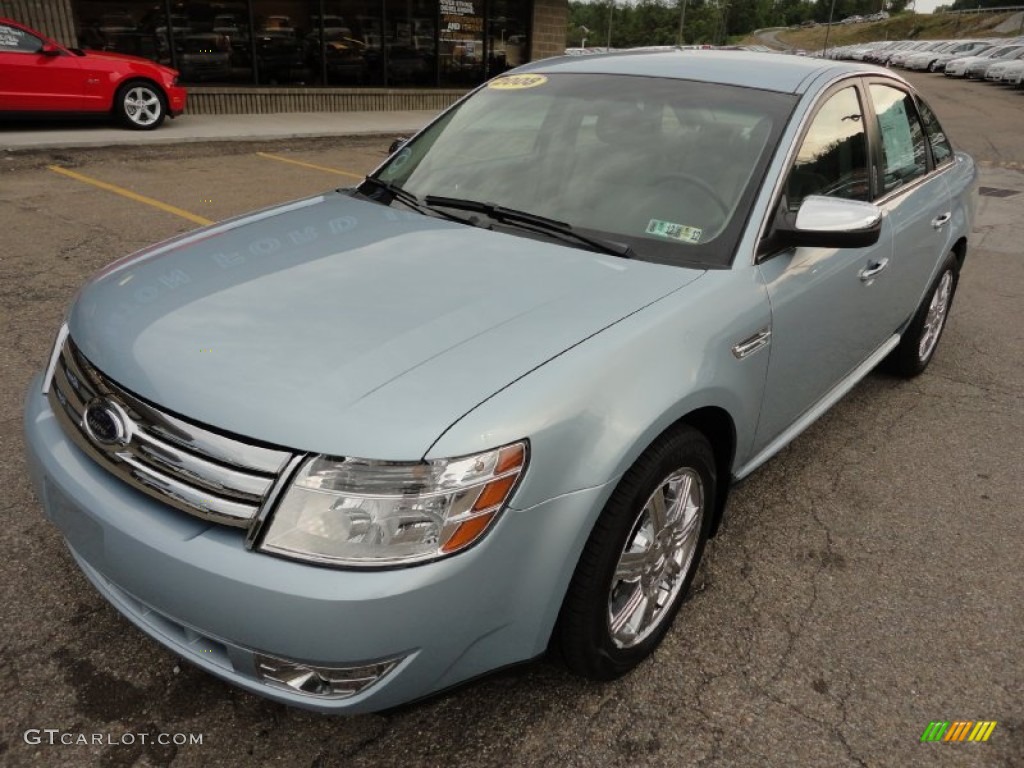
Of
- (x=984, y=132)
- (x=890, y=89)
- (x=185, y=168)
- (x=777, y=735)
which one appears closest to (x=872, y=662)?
(x=777, y=735)

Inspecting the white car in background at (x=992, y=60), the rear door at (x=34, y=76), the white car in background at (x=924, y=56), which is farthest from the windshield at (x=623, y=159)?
the white car in background at (x=924, y=56)

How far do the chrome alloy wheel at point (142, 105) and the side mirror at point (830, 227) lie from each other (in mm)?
11276

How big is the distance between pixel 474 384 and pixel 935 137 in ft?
11.9

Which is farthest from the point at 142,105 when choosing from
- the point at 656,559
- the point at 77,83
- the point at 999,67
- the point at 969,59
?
the point at 969,59

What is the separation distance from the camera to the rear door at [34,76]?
1004 cm

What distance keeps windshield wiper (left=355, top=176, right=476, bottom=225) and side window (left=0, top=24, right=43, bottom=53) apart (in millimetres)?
9302

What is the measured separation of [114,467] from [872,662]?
87.2 inches

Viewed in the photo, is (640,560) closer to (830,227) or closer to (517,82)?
(830,227)

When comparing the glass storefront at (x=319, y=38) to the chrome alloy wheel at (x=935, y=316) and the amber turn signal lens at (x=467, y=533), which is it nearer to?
the chrome alloy wheel at (x=935, y=316)

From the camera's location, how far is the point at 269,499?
1711mm

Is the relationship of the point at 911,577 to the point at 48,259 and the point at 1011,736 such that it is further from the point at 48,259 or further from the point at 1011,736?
the point at 48,259

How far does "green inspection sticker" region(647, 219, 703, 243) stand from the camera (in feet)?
8.43

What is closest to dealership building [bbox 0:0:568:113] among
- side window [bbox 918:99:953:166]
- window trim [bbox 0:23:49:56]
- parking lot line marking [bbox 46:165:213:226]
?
window trim [bbox 0:23:49:56]

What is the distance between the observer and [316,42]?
14742mm
